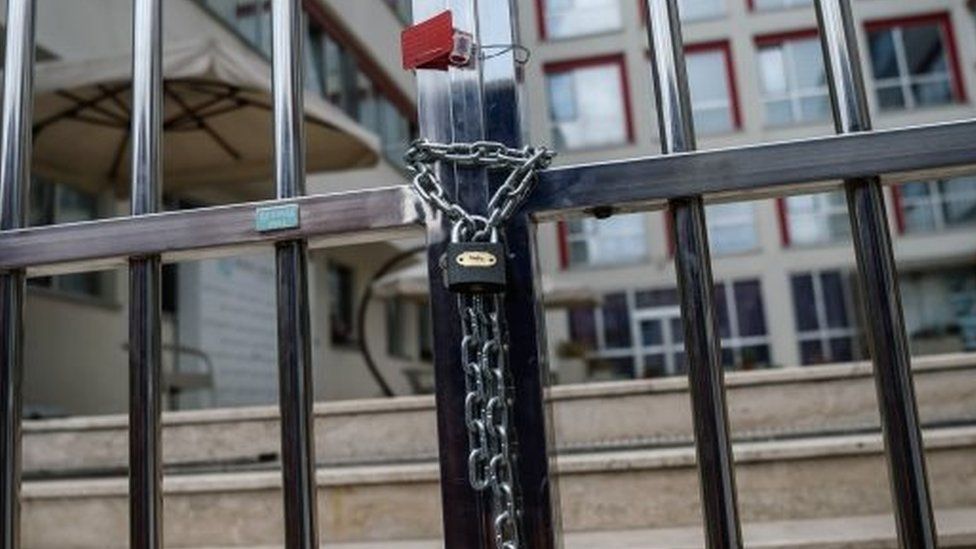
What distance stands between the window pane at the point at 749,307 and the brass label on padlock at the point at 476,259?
15.3 metres

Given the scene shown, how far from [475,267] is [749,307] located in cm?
1556

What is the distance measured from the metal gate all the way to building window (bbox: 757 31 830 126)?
15.8 m

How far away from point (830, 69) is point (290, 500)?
85 cm

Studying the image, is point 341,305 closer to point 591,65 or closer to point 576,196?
point 591,65

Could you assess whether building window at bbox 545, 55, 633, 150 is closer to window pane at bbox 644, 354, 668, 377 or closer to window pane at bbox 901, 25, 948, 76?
window pane at bbox 644, 354, 668, 377

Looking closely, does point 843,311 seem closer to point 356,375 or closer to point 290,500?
point 356,375

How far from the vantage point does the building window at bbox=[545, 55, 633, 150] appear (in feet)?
54.6

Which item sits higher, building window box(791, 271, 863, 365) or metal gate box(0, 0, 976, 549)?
building window box(791, 271, 863, 365)

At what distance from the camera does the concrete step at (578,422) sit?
2781 millimetres

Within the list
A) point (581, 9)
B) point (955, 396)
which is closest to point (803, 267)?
point (581, 9)

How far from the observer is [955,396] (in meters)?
2.76

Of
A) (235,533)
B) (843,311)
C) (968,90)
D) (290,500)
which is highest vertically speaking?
(968,90)

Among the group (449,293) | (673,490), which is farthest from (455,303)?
(673,490)

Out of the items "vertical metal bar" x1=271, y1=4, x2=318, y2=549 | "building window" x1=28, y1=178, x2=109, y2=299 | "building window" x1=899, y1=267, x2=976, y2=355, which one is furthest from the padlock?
"building window" x1=899, y1=267, x2=976, y2=355
